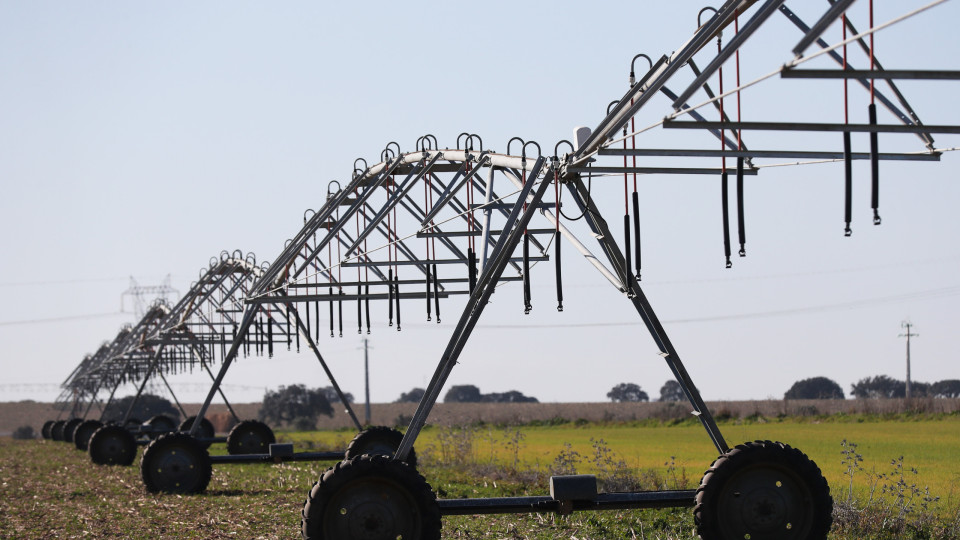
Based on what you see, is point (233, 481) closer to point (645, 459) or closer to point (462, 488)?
point (462, 488)

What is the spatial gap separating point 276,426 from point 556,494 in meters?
81.2

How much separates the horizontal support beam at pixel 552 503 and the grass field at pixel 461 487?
2087mm

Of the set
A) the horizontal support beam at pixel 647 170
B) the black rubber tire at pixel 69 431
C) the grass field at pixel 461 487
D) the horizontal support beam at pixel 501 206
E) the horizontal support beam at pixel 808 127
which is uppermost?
the horizontal support beam at pixel 501 206

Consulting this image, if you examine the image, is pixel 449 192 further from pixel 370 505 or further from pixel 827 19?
pixel 827 19

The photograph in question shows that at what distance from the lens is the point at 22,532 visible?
15711 millimetres

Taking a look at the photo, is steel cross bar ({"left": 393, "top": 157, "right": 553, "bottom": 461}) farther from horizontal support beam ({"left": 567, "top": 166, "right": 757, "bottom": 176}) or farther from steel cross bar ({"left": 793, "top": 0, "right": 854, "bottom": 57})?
steel cross bar ({"left": 793, "top": 0, "right": 854, "bottom": 57})

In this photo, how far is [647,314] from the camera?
12.0 meters

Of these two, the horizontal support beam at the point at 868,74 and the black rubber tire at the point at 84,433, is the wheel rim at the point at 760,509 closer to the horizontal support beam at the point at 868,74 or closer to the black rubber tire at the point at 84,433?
the horizontal support beam at the point at 868,74

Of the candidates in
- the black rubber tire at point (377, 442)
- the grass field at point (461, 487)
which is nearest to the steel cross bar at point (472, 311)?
the grass field at point (461, 487)

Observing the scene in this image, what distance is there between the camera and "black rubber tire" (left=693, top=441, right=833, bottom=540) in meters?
10.9

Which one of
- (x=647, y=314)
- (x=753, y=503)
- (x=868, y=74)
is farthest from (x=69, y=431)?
(x=868, y=74)

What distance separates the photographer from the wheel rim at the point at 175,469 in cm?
2125

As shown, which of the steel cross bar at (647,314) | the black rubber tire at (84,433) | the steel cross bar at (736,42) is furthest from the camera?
the black rubber tire at (84,433)

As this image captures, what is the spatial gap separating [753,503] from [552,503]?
1766 mm
